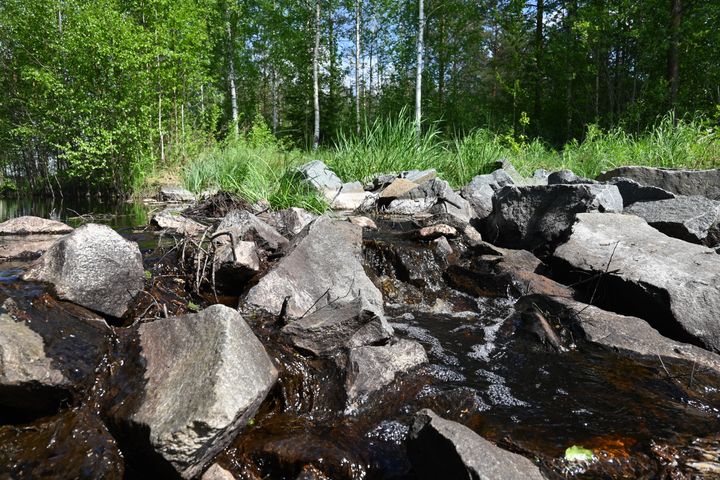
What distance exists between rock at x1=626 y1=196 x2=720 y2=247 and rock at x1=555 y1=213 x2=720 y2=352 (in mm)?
375

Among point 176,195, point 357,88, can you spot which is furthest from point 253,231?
point 357,88

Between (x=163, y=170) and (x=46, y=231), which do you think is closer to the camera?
(x=46, y=231)

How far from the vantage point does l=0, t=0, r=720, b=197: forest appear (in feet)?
29.6

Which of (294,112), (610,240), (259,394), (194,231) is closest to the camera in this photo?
(259,394)

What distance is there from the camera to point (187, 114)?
15570 mm

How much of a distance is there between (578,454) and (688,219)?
11.2 ft

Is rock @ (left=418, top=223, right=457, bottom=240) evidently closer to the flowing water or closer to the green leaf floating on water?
the flowing water

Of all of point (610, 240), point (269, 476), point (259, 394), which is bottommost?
point (269, 476)

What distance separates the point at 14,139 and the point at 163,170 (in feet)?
25.1

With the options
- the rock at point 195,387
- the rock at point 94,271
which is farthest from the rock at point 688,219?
the rock at point 94,271

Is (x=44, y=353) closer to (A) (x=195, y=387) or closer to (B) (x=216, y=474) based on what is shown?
(A) (x=195, y=387)

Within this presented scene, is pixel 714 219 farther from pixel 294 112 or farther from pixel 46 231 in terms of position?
pixel 294 112

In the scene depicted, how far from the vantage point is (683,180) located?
5.55 metres

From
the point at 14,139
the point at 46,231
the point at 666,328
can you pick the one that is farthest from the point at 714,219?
the point at 14,139
